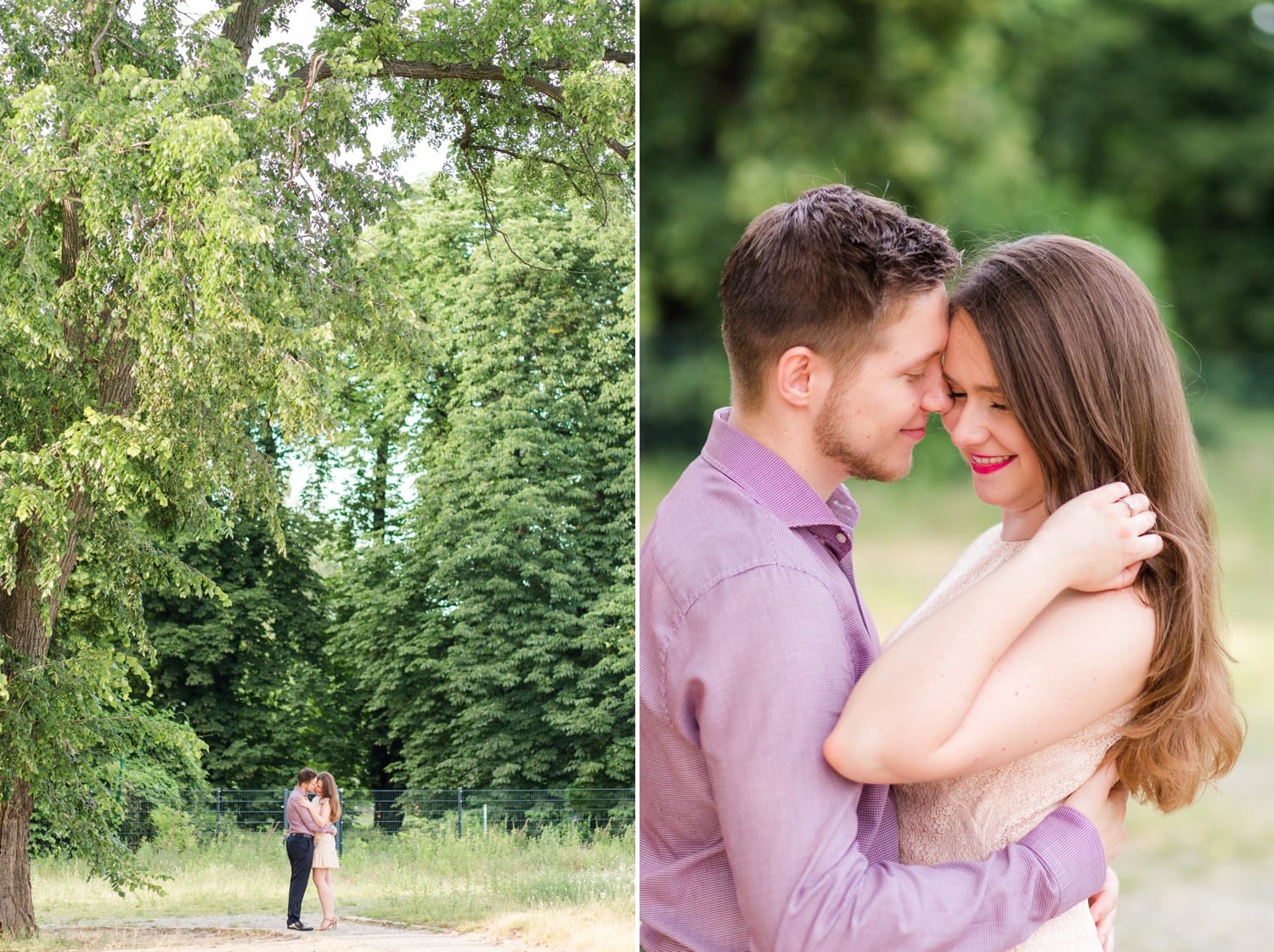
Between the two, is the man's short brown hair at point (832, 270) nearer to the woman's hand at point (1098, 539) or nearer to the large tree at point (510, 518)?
the woman's hand at point (1098, 539)

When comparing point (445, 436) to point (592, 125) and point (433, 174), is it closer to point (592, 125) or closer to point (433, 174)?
point (433, 174)

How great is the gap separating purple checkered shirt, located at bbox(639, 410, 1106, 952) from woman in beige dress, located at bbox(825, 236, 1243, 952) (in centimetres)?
5

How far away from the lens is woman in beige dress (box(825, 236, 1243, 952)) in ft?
4.35

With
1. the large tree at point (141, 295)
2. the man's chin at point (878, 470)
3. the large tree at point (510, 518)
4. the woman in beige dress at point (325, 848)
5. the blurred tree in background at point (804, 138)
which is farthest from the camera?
the blurred tree in background at point (804, 138)

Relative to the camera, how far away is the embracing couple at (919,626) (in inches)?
49.9

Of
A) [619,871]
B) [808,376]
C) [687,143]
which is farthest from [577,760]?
[687,143]

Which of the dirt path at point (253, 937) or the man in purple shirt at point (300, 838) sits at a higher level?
the man in purple shirt at point (300, 838)

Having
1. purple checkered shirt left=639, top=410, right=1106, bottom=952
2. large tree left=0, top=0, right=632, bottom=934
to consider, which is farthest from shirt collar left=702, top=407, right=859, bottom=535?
large tree left=0, top=0, right=632, bottom=934

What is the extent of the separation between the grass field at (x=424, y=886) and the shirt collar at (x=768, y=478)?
2.09 m

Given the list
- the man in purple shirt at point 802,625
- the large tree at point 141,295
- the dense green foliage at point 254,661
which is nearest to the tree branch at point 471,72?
the large tree at point 141,295

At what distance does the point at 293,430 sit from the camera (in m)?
3.21

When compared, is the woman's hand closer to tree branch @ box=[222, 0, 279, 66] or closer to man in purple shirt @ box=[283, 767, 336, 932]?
man in purple shirt @ box=[283, 767, 336, 932]

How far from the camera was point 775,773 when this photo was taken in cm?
127

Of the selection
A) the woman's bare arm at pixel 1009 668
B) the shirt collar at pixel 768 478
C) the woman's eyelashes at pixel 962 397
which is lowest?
the woman's bare arm at pixel 1009 668
